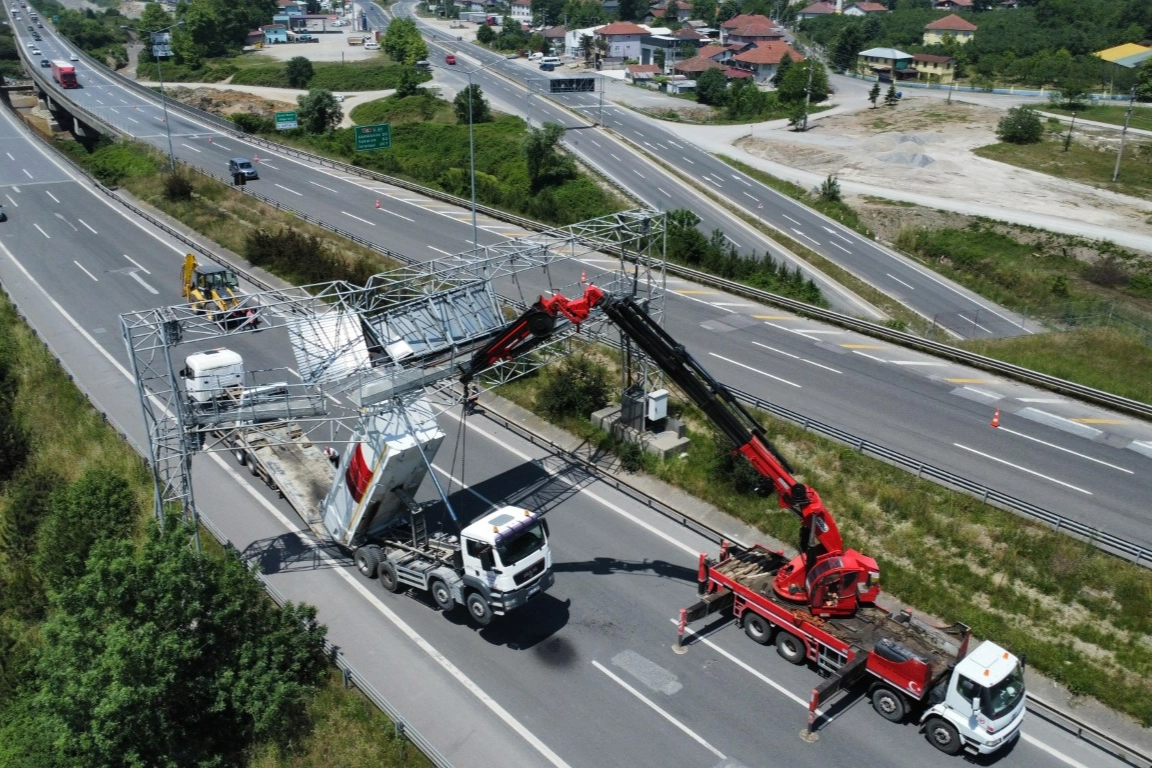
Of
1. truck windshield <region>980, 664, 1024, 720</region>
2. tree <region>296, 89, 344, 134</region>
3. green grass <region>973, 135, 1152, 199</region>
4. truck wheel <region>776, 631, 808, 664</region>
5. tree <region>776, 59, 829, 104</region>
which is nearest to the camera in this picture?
truck windshield <region>980, 664, 1024, 720</region>

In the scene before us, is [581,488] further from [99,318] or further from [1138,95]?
[1138,95]

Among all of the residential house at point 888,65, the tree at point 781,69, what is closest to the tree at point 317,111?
the tree at point 781,69

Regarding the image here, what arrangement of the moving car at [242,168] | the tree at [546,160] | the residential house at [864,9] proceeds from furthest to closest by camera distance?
the residential house at [864,9]
the tree at [546,160]
the moving car at [242,168]

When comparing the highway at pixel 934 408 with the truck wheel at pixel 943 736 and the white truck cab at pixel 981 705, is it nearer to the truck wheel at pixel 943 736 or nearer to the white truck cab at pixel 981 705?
the white truck cab at pixel 981 705

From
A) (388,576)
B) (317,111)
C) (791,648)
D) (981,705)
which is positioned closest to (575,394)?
(388,576)

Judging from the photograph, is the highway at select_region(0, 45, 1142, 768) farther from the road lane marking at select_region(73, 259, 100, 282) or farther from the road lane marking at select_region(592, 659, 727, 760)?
the road lane marking at select_region(73, 259, 100, 282)

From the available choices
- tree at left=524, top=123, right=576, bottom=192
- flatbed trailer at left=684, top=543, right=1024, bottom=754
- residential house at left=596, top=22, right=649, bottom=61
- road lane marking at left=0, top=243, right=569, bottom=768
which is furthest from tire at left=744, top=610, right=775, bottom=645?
residential house at left=596, top=22, right=649, bottom=61
